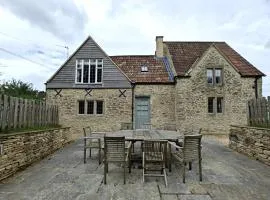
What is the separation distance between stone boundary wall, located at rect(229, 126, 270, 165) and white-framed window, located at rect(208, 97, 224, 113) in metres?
6.09

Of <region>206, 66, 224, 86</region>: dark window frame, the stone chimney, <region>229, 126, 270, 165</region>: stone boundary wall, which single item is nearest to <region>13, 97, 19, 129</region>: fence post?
<region>229, 126, 270, 165</region>: stone boundary wall

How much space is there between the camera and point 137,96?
1653 cm

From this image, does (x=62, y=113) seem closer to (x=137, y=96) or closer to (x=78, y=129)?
(x=78, y=129)

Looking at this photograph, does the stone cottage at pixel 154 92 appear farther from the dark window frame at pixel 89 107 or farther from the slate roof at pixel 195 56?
the slate roof at pixel 195 56

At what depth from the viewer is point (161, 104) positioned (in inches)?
646

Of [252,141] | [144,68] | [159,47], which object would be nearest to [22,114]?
[252,141]

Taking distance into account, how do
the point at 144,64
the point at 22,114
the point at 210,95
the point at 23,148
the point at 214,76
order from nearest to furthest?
1. the point at 23,148
2. the point at 22,114
3. the point at 210,95
4. the point at 214,76
5. the point at 144,64

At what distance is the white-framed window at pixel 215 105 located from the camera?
635 inches

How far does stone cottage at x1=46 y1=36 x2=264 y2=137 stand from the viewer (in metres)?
16.0

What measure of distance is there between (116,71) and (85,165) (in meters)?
10.6

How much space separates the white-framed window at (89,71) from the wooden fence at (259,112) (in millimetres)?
10603

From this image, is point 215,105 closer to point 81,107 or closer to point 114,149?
point 81,107

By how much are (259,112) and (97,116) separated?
35.3ft

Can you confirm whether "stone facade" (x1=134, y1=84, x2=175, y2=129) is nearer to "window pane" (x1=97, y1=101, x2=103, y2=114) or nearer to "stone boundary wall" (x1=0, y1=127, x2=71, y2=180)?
"window pane" (x1=97, y1=101, x2=103, y2=114)
